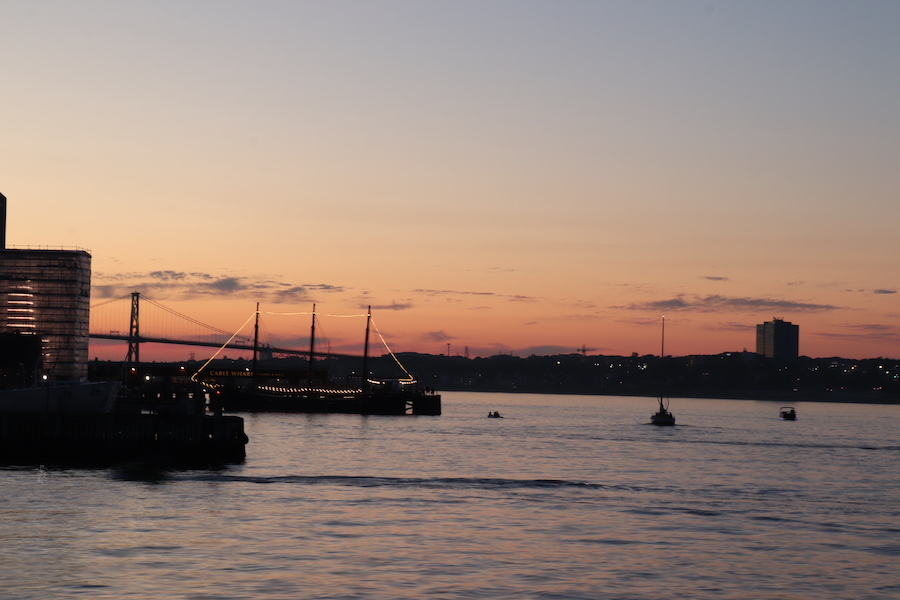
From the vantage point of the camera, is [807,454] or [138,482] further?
[807,454]

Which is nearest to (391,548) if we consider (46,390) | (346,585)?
(346,585)

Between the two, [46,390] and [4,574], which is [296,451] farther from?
[4,574]

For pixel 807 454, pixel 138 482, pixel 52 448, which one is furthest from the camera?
pixel 807 454

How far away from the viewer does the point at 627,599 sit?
26.0 meters

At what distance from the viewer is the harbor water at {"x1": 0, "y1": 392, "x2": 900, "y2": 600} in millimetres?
27156

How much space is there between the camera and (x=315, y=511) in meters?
40.4

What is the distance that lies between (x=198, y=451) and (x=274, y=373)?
13190cm

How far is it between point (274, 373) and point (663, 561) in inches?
6398

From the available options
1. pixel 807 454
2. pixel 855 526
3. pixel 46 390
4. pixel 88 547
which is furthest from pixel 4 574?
pixel 807 454

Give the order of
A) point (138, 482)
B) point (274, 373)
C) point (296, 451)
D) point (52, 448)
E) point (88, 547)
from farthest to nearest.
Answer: point (274, 373)
point (296, 451)
point (52, 448)
point (138, 482)
point (88, 547)

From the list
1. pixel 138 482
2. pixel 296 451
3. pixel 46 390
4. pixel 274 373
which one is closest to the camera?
pixel 138 482

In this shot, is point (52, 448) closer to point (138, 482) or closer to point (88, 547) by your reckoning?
point (138, 482)

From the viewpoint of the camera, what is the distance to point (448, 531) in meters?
36.2

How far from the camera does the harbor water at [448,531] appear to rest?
27.2 meters
